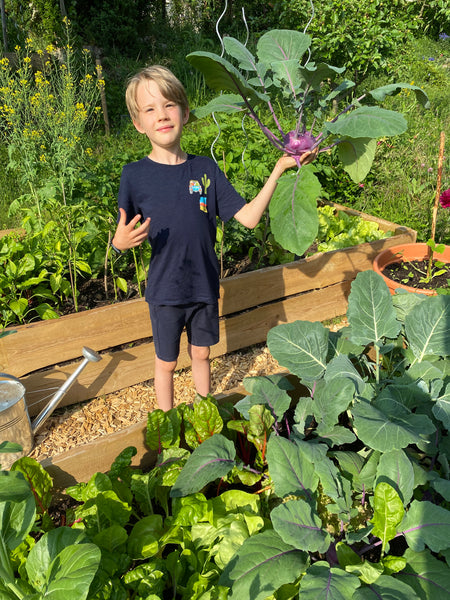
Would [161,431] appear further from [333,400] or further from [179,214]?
[179,214]

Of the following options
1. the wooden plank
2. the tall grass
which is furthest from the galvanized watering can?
the tall grass

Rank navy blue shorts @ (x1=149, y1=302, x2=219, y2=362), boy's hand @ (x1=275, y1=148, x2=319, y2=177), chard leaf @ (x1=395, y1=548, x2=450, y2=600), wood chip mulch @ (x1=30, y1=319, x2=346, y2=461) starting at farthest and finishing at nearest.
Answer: wood chip mulch @ (x1=30, y1=319, x2=346, y2=461), navy blue shorts @ (x1=149, y1=302, x2=219, y2=362), boy's hand @ (x1=275, y1=148, x2=319, y2=177), chard leaf @ (x1=395, y1=548, x2=450, y2=600)

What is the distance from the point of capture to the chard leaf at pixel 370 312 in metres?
1.61

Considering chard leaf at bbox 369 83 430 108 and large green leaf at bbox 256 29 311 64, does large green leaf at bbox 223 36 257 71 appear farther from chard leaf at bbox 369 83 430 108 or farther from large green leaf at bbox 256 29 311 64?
chard leaf at bbox 369 83 430 108

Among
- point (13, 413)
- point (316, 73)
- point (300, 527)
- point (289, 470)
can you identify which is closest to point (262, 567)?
point (300, 527)

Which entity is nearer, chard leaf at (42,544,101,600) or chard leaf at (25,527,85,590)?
chard leaf at (42,544,101,600)

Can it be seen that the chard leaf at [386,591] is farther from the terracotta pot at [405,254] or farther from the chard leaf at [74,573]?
the terracotta pot at [405,254]

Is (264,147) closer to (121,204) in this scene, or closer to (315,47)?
(121,204)

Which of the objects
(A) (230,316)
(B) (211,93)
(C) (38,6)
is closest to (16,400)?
(A) (230,316)

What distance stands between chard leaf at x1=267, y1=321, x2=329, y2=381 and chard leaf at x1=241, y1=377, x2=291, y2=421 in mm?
93

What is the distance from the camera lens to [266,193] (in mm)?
1710

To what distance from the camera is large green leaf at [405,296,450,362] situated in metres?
1.61

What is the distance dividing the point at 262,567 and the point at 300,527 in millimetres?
134

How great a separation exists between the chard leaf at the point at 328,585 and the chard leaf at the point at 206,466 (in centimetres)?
35
